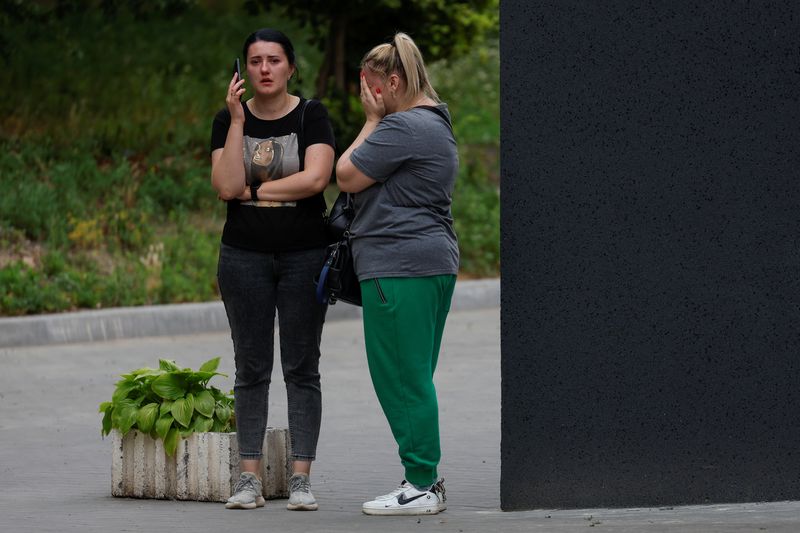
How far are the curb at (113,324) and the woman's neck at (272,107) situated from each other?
686 cm

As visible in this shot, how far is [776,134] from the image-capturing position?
5.76 m

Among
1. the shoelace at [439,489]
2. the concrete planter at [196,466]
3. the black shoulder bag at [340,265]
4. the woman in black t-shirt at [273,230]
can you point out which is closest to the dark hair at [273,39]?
the woman in black t-shirt at [273,230]

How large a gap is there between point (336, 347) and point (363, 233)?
669 centimetres

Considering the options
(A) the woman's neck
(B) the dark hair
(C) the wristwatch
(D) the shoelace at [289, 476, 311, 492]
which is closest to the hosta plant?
(D) the shoelace at [289, 476, 311, 492]

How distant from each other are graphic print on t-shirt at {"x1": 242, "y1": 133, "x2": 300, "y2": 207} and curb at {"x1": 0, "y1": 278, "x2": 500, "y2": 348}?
686 centimetres

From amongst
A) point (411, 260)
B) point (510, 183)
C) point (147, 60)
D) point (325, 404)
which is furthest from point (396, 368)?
point (147, 60)

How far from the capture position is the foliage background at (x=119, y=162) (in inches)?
559

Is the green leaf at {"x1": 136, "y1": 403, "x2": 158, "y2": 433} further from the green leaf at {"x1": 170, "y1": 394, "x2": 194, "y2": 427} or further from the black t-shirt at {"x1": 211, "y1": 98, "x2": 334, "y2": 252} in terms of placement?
the black t-shirt at {"x1": 211, "y1": 98, "x2": 334, "y2": 252}

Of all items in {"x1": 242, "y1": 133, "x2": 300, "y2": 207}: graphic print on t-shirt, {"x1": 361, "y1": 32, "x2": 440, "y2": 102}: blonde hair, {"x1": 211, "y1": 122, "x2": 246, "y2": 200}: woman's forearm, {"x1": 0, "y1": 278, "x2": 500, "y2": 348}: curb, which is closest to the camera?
{"x1": 361, "y1": 32, "x2": 440, "y2": 102}: blonde hair

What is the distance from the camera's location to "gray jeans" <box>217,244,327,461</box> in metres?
6.09

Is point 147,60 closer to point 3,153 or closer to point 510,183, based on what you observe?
point 3,153

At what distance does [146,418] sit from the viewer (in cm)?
642

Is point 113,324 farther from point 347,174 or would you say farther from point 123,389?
point 347,174

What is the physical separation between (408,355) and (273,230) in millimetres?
729
